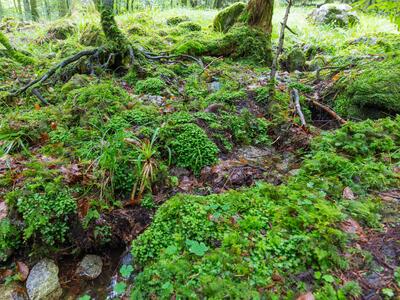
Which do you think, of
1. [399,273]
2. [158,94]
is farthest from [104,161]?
[399,273]

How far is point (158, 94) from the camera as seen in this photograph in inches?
173

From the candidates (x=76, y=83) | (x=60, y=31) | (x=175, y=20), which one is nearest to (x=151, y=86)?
(x=76, y=83)

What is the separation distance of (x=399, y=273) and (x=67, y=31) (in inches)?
372

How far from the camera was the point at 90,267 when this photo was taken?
7.97 ft

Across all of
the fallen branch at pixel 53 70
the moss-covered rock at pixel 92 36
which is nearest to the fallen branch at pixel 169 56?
the fallen branch at pixel 53 70

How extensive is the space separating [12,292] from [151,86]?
333cm

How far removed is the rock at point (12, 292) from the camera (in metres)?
2.13

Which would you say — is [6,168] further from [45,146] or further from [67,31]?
[67,31]

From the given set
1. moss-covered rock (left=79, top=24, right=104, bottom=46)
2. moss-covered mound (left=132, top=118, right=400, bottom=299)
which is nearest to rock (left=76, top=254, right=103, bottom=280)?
moss-covered mound (left=132, top=118, right=400, bottom=299)

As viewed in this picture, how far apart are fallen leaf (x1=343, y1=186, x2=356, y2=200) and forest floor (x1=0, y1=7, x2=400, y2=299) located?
0.06 feet

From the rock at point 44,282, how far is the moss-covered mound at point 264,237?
2.60ft

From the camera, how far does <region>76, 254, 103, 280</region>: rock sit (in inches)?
93.4

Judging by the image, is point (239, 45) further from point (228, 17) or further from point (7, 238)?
point (7, 238)

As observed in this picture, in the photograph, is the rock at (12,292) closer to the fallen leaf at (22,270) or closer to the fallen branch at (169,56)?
the fallen leaf at (22,270)
